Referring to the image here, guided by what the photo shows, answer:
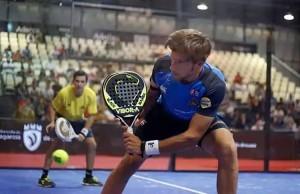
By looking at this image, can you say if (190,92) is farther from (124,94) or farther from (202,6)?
(202,6)

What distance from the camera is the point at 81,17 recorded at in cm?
1036

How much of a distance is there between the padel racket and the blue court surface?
562 millimetres

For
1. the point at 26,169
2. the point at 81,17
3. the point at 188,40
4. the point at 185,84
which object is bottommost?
the point at 26,169

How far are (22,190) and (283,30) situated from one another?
8.72 metres

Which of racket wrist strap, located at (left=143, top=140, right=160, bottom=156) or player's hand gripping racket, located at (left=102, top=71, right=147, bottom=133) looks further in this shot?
player's hand gripping racket, located at (left=102, top=71, right=147, bottom=133)

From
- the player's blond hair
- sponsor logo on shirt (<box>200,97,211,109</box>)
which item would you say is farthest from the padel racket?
the player's blond hair

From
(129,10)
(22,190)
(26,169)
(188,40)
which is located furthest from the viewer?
(129,10)

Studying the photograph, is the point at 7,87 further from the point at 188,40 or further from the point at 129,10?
the point at 188,40

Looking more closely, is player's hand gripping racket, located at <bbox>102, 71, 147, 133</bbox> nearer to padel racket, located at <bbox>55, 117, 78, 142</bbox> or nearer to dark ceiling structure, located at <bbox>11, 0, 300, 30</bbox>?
padel racket, located at <bbox>55, 117, 78, 142</bbox>

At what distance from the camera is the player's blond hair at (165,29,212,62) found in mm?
2930

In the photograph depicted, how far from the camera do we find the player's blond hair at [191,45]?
2930mm

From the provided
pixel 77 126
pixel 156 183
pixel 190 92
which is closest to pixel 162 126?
pixel 190 92

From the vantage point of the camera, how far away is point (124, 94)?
318cm

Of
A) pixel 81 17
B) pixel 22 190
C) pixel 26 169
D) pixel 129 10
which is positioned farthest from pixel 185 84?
pixel 129 10
